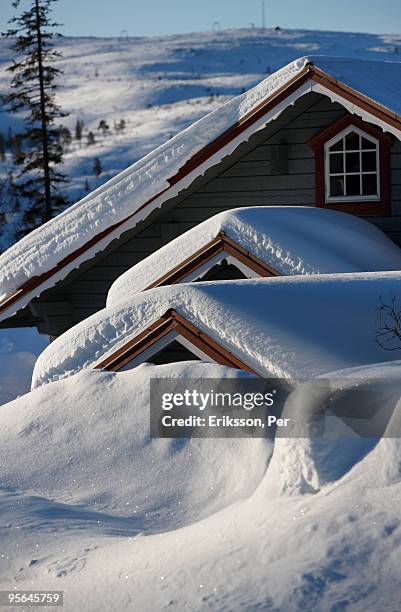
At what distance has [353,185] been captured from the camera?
14688 millimetres

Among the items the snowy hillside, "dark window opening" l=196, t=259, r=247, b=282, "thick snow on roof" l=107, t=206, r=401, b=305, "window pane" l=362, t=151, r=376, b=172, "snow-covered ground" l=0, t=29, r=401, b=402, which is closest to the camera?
"thick snow on roof" l=107, t=206, r=401, b=305

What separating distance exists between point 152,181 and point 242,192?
136cm

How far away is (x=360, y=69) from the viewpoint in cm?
1506

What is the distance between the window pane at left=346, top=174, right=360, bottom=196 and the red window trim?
0.17 meters

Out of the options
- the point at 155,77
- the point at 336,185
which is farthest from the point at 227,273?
the point at 155,77

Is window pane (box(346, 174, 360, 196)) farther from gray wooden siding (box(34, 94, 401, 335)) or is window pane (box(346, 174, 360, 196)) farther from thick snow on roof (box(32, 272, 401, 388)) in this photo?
thick snow on roof (box(32, 272, 401, 388))

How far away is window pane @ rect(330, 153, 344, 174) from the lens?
14688 millimetres

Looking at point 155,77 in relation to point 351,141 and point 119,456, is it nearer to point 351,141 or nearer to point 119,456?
point 351,141

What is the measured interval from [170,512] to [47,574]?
1576mm

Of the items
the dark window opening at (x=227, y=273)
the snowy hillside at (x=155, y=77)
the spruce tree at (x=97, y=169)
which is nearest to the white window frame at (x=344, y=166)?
the dark window opening at (x=227, y=273)

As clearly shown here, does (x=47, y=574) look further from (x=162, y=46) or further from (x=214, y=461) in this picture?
(x=162, y=46)

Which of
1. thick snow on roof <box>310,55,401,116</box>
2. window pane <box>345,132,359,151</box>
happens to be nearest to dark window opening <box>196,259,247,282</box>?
window pane <box>345,132,359,151</box>

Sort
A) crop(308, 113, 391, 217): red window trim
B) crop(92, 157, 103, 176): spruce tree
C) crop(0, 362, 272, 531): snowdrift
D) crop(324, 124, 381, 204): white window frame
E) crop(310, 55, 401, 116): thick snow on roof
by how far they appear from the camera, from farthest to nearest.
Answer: crop(92, 157, 103, 176): spruce tree < crop(324, 124, 381, 204): white window frame < crop(308, 113, 391, 217): red window trim < crop(310, 55, 401, 116): thick snow on roof < crop(0, 362, 272, 531): snowdrift

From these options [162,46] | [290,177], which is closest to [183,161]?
[290,177]
